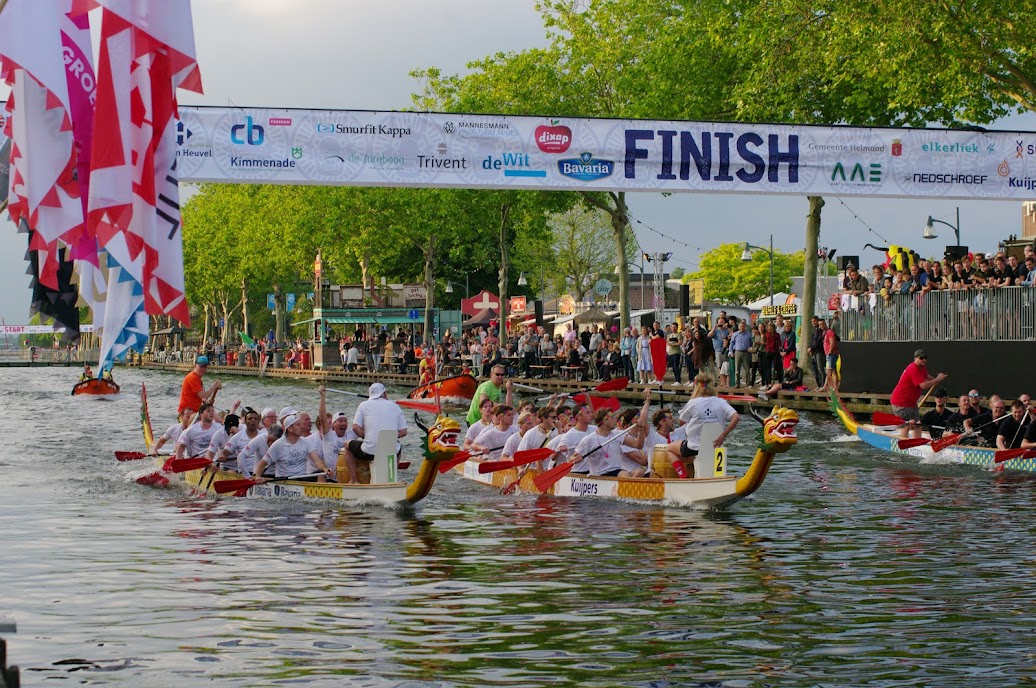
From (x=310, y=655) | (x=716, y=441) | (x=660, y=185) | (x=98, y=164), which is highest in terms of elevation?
(x=660, y=185)

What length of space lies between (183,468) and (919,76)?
18.9 metres

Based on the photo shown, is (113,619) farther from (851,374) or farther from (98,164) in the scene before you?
(851,374)

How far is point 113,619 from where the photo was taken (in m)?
11.6

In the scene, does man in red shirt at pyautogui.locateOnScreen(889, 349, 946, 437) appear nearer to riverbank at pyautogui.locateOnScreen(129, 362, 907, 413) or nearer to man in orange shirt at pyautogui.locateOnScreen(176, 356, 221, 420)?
riverbank at pyautogui.locateOnScreen(129, 362, 907, 413)

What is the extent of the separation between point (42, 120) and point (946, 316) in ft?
94.1

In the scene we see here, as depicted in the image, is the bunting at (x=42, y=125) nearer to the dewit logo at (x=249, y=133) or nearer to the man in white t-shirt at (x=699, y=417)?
the man in white t-shirt at (x=699, y=417)

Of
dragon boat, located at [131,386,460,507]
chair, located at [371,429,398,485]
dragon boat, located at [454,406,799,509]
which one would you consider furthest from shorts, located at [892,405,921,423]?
chair, located at [371,429,398,485]

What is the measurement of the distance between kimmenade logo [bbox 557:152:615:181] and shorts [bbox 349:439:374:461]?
11321mm

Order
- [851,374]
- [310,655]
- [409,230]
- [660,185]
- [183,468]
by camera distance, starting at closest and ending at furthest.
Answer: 1. [310,655]
2. [183,468]
3. [660,185]
4. [851,374]
5. [409,230]

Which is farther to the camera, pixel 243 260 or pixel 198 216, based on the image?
pixel 198 216

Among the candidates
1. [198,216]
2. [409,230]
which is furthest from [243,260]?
[409,230]

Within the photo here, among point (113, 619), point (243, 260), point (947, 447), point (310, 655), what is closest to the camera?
point (310, 655)

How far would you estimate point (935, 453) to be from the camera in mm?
24219

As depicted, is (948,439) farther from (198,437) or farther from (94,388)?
(94,388)
